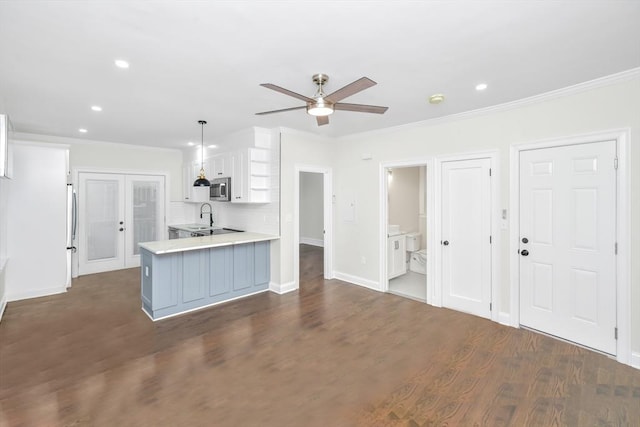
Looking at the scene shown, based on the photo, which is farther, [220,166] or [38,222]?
[220,166]

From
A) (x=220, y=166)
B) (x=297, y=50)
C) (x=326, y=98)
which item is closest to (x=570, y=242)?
(x=326, y=98)

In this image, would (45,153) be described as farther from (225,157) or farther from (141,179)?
(225,157)

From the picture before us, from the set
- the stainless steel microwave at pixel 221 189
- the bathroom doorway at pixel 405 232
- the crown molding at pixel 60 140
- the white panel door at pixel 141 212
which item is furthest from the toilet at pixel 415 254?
the crown molding at pixel 60 140

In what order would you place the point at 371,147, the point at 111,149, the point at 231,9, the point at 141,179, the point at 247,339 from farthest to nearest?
the point at 141,179, the point at 111,149, the point at 371,147, the point at 247,339, the point at 231,9

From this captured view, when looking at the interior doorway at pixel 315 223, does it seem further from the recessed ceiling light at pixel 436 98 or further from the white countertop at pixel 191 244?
the recessed ceiling light at pixel 436 98

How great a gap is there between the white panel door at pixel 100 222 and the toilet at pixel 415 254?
6.03 meters

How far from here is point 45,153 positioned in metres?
4.54

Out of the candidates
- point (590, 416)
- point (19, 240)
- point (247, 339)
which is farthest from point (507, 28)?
point (19, 240)

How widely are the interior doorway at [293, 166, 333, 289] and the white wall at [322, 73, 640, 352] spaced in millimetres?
175

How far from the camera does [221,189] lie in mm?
5445

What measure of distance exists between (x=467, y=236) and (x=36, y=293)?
639cm

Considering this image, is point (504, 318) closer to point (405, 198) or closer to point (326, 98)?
point (405, 198)

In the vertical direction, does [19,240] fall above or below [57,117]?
below

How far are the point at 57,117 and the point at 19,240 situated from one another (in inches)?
75.2
